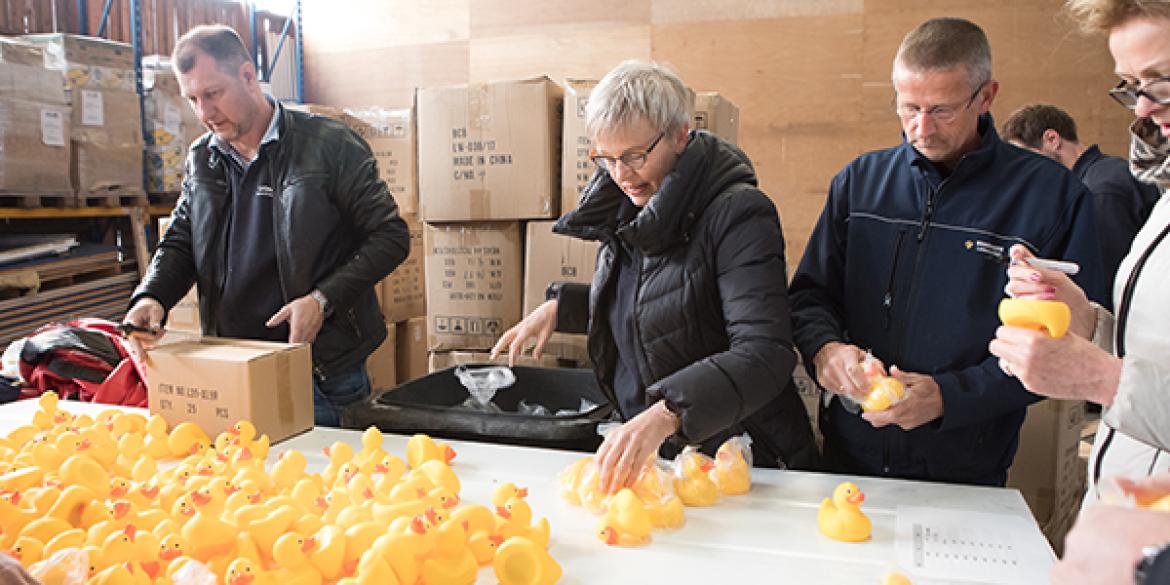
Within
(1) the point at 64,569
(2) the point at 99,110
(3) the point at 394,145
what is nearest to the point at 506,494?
(1) the point at 64,569

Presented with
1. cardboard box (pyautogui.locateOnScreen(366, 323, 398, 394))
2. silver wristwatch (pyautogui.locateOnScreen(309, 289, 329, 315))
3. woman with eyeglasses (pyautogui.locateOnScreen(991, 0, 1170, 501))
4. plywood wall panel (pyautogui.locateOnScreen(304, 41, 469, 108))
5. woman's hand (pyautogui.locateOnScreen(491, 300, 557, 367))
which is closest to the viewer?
woman with eyeglasses (pyautogui.locateOnScreen(991, 0, 1170, 501))

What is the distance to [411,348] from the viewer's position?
4.45 meters

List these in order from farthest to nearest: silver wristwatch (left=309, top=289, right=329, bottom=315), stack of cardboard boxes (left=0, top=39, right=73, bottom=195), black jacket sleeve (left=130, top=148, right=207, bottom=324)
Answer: stack of cardboard boxes (left=0, top=39, right=73, bottom=195), black jacket sleeve (left=130, top=148, right=207, bottom=324), silver wristwatch (left=309, top=289, right=329, bottom=315)

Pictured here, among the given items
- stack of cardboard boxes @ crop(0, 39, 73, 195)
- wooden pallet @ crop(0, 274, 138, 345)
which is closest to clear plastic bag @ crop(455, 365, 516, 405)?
wooden pallet @ crop(0, 274, 138, 345)

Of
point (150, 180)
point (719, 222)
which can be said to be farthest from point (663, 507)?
point (150, 180)

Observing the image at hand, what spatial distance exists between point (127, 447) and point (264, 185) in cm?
93

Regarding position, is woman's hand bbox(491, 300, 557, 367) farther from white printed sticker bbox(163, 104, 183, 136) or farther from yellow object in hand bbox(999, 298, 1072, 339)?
white printed sticker bbox(163, 104, 183, 136)

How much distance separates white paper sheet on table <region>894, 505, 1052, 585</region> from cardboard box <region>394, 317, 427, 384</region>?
330 centimetres

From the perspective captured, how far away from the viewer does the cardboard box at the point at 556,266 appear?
9.60 ft

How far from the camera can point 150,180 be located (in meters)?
5.11

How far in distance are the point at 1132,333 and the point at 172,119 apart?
5.28 metres

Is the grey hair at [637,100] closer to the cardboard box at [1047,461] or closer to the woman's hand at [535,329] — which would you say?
the woman's hand at [535,329]

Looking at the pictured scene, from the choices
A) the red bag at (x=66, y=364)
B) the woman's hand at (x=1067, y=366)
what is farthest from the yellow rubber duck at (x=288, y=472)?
the red bag at (x=66, y=364)

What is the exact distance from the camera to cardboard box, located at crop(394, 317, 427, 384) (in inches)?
174
